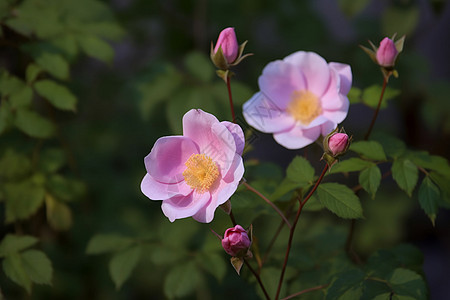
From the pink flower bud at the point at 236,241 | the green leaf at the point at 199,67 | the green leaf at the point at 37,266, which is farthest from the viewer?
the green leaf at the point at 199,67

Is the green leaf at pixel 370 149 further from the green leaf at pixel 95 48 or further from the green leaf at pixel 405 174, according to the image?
the green leaf at pixel 95 48

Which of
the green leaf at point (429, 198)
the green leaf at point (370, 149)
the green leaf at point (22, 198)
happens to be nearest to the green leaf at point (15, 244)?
the green leaf at point (22, 198)

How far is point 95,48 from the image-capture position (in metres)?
1.54

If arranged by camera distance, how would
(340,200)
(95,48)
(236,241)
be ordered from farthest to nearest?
(95,48), (340,200), (236,241)

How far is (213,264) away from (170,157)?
1.48ft

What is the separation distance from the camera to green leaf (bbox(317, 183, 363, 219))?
98 centimetres

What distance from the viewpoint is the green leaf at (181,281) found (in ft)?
4.36

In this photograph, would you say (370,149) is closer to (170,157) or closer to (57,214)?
(170,157)

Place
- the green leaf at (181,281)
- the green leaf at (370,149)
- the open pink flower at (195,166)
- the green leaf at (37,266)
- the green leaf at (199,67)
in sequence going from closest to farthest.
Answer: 1. the open pink flower at (195,166)
2. the green leaf at (370,149)
3. the green leaf at (37,266)
4. the green leaf at (181,281)
5. the green leaf at (199,67)

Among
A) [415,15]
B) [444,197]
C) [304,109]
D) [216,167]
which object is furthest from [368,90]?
[415,15]

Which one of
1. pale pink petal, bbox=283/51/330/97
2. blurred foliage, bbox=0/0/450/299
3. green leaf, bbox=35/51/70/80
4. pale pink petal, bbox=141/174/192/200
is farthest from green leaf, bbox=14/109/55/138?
pale pink petal, bbox=283/51/330/97

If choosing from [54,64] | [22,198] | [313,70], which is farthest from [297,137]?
[22,198]

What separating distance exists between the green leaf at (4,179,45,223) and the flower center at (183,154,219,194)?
0.63 m

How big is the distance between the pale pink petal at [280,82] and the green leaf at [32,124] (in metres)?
0.65
